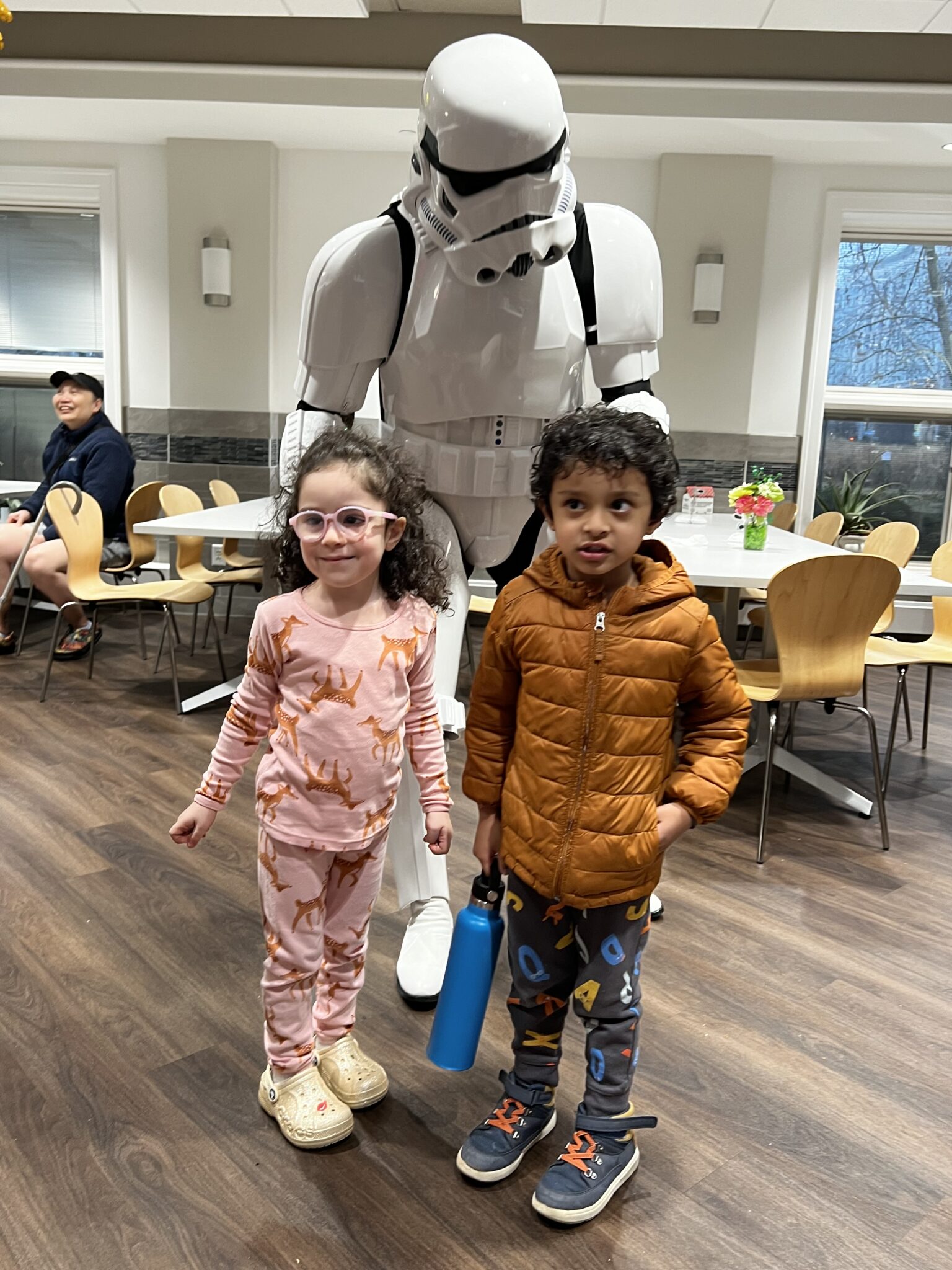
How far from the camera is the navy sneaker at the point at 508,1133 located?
1.37 m

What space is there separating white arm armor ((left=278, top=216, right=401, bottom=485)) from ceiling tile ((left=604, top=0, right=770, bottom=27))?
3056 millimetres

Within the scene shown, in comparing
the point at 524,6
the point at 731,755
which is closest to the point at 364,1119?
the point at 731,755

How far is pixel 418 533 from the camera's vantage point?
1.40m

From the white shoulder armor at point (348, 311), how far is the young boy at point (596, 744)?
1.74ft

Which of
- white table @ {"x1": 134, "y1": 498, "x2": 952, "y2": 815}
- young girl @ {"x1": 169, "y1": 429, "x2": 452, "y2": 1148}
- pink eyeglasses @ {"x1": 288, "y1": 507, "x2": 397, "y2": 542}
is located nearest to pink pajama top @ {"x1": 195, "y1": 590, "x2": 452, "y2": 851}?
young girl @ {"x1": 169, "y1": 429, "x2": 452, "y2": 1148}

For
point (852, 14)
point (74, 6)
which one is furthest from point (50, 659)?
point (852, 14)

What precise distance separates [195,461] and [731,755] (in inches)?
197

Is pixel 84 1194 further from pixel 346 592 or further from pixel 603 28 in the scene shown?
pixel 603 28

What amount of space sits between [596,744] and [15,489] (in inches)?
185

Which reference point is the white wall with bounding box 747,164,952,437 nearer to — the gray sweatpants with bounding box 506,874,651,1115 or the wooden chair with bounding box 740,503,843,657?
the wooden chair with bounding box 740,503,843,657

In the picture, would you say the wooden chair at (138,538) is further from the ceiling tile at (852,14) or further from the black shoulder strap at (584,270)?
the ceiling tile at (852,14)

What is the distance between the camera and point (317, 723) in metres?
1.32

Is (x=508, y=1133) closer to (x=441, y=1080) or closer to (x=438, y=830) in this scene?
(x=441, y=1080)

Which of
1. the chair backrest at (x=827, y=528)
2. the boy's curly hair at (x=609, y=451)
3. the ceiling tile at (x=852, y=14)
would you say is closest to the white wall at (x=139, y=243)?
the ceiling tile at (x=852, y=14)
